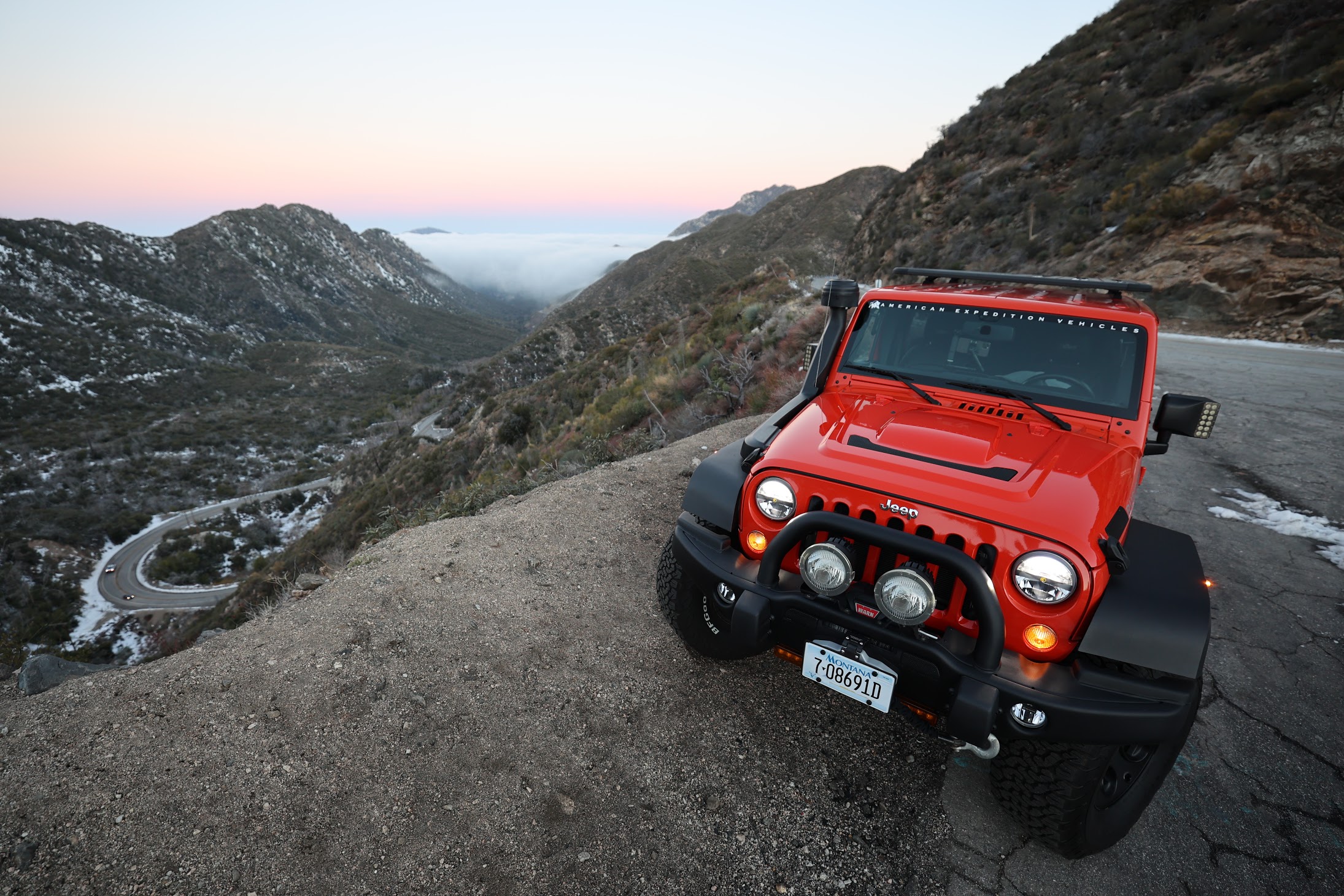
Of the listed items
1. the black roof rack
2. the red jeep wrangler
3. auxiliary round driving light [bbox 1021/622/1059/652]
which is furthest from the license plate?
the black roof rack

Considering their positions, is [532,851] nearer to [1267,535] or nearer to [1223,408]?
[1267,535]

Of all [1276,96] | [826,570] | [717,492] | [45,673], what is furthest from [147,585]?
[1276,96]

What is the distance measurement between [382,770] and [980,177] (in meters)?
30.9

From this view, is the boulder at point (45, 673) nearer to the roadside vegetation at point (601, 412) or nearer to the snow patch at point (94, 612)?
the roadside vegetation at point (601, 412)

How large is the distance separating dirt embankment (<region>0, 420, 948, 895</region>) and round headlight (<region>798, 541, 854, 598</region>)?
1143mm

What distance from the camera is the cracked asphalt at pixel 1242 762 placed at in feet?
7.38

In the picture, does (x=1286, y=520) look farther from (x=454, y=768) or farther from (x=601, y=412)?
(x=601, y=412)

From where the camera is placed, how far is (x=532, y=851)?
91.8 inches

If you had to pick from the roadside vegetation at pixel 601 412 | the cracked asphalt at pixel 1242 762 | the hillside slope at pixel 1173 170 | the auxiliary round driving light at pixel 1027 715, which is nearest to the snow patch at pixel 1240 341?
the hillside slope at pixel 1173 170

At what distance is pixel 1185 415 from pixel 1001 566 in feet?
5.96

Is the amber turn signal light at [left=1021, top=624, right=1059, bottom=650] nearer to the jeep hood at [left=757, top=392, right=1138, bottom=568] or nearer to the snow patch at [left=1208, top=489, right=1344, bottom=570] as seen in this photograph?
the jeep hood at [left=757, top=392, right=1138, bottom=568]

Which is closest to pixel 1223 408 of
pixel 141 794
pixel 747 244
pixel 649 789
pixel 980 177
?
pixel 649 789

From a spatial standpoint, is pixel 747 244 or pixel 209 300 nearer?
pixel 747 244

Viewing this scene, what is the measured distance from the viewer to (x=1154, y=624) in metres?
1.93
